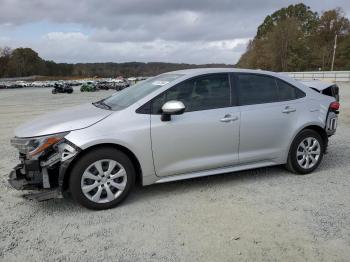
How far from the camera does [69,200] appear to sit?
4.64 metres

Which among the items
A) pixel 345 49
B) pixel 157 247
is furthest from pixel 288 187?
pixel 345 49

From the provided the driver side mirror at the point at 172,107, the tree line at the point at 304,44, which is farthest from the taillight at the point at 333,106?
the tree line at the point at 304,44

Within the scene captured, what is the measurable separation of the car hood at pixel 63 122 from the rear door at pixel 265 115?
1840mm

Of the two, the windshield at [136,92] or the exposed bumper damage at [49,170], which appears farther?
the windshield at [136,92]

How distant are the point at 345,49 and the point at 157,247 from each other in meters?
70.1

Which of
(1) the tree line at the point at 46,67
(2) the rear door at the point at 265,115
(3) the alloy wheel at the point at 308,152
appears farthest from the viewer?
(1) the tree line at the point at 46,67

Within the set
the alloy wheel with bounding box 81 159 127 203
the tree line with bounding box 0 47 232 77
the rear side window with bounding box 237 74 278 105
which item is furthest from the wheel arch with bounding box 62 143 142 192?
the tree line with bounding box 0 47 232 77

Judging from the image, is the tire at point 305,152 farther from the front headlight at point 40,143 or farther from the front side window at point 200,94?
the front headlight at point 40,143

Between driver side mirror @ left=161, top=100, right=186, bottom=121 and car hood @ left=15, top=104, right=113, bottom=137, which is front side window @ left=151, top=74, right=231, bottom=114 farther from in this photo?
car hood @ left=15, top=104, right=113, bottom=137

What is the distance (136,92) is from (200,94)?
89 centimetres

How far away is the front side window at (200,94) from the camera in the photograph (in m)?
4.63

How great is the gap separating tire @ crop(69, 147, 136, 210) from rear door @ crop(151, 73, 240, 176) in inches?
16.1

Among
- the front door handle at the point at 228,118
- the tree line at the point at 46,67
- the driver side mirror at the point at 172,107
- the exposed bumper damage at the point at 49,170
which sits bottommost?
the tree line at the point at 46,67

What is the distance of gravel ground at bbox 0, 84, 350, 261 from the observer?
11.1ft
